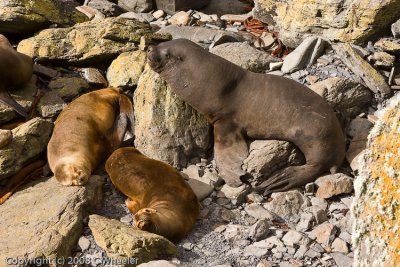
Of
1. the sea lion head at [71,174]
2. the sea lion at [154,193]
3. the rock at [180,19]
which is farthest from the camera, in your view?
the rock at [180,19]

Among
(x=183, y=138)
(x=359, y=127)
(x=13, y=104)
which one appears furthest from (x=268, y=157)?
(x=13, y=104)

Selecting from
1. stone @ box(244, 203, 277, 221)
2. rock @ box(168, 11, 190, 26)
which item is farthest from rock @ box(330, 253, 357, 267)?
rock @ box(168, 11, 190, 26)

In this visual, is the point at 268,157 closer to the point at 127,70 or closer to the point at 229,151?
the point at 229,151

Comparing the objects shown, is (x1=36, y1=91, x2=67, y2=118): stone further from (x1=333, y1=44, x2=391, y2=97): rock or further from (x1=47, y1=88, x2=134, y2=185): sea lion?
(x1=333, y1=44, x2=391, y2=97): rock

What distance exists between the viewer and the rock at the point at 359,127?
250 inches

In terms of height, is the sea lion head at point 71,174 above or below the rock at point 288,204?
above

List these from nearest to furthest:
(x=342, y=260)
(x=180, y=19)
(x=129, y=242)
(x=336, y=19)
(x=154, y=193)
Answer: (x=129, y=242), (x=342, y=260), (x=154, y=193), (x=336, y=19), (x=180, y=19)

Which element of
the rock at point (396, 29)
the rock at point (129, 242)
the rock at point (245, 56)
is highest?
the rock at point (396, 29)

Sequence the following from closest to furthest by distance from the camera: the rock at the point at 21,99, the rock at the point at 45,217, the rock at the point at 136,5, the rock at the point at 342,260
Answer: the rock at the point at 45,217, the rock at the point at 342,260, the rock at the point at 21,99, the rock at the point at 136,5

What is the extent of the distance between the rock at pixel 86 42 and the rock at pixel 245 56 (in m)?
0.78

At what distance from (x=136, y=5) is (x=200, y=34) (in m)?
1.36

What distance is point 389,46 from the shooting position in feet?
23.0

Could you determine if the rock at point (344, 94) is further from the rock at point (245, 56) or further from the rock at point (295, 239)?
the rock at point (295, 239)

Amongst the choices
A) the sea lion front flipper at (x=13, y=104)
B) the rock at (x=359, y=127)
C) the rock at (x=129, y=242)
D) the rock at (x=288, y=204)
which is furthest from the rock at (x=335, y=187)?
the sea lion front flipper at (x=13, y=104)
